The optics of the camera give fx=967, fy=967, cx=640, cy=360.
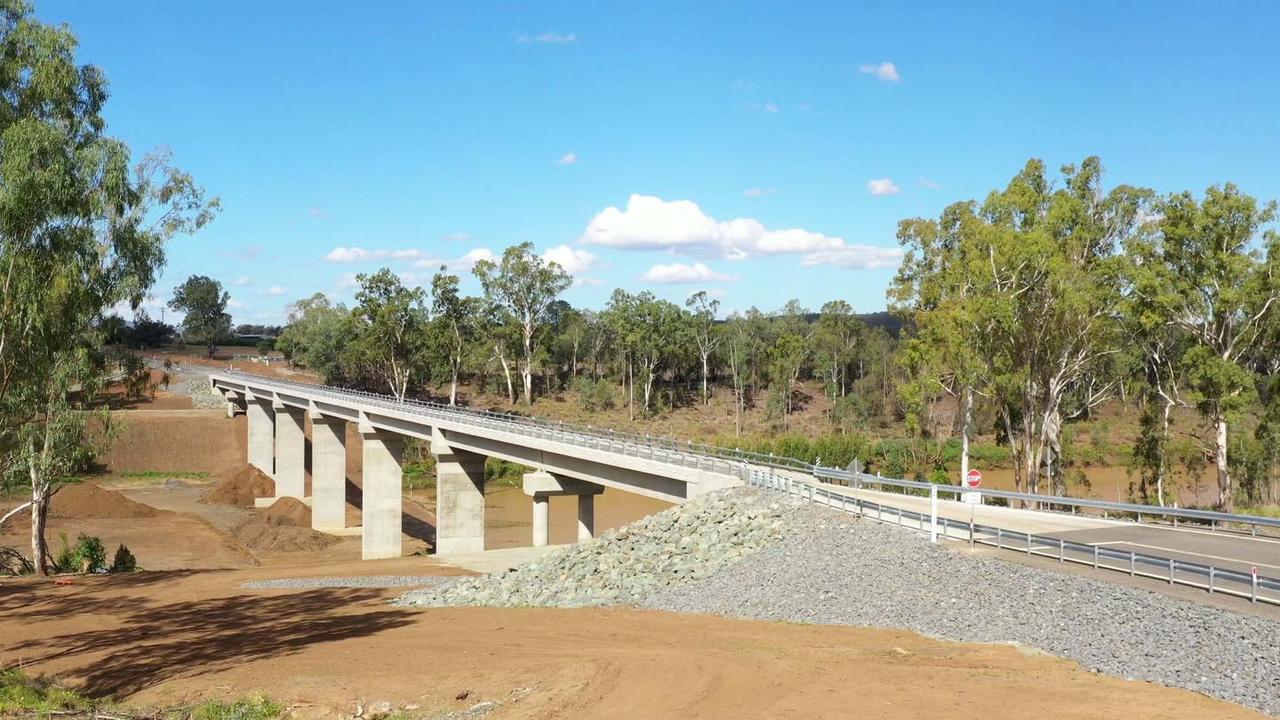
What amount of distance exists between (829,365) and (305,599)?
87208 millimetres

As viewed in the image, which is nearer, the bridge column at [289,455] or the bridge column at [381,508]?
the bridge column at [381,508]

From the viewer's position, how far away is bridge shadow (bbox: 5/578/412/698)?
829 inches

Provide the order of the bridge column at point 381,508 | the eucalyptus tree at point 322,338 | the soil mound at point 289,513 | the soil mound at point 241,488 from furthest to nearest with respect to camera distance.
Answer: the eucalyptus tree at point 322,338, the soil mound at point 241,488, the soil mound at point 289,513, the bridge column at point 381,508

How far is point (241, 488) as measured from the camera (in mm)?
76188

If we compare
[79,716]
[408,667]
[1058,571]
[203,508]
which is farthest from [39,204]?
[203,508]

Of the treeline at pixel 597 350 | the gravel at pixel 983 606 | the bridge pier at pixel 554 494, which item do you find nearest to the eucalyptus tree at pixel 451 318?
the treeline at pixel 597 350

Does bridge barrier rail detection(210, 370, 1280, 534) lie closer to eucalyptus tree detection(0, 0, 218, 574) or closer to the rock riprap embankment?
the rock riprap embankment

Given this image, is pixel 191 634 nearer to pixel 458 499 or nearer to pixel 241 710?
pixel 241 710

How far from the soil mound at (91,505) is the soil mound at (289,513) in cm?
782

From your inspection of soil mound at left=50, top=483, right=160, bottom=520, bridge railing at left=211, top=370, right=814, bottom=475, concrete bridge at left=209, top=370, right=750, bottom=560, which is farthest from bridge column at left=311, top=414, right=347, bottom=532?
soil mound at left=50, top=483, right=160, bottom=520

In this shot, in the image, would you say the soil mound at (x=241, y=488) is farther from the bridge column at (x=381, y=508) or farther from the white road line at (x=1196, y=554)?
the white road line at (x=1196, y=554)

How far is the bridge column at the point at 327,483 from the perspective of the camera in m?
68.1

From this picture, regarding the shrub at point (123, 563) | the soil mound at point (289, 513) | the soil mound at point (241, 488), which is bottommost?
the soil mound at point (289, 513)

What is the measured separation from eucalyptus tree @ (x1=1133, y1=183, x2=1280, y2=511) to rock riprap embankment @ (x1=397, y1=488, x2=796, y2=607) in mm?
20421
